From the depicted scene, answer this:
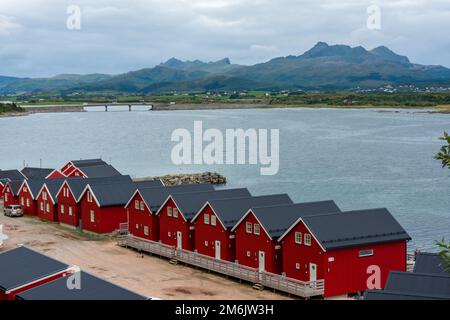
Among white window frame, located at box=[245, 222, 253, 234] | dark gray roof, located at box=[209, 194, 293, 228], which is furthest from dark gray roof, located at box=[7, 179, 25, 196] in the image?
white window frame, located at box=[245, 222, 253, 234]

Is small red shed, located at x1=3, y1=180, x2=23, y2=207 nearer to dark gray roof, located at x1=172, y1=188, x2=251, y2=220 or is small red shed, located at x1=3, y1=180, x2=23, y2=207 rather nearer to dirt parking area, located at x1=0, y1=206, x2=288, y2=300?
dirt parking area, located at x1=0, y1=206, x2=288, y2=300

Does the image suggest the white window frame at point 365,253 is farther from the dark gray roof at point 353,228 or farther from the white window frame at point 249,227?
the white window frame at point 249,227

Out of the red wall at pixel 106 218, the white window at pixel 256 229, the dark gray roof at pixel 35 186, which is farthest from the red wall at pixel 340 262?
the dark gray roof at pixel 35 186

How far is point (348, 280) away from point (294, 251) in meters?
2.34

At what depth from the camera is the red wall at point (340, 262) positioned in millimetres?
24844

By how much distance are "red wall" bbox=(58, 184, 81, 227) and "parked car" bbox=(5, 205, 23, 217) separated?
4156 millimetres

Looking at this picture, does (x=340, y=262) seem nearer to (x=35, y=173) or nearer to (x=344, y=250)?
(x=344, y=250)

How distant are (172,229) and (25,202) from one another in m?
17.5

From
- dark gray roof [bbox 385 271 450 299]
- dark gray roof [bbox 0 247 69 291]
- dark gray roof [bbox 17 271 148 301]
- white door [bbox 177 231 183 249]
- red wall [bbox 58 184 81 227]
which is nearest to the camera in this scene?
dark gray roof [bbox 17 271 148 301]

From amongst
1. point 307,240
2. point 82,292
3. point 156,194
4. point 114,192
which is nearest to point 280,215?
point 307,240

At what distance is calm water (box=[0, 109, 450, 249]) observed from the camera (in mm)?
58438

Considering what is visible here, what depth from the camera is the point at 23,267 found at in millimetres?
20562

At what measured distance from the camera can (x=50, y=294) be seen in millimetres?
17188
